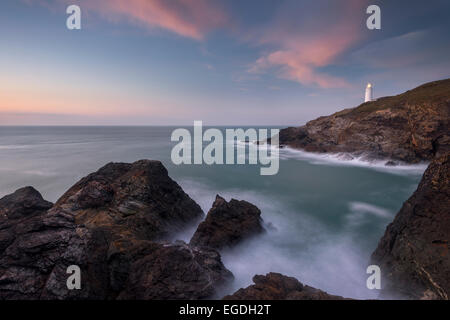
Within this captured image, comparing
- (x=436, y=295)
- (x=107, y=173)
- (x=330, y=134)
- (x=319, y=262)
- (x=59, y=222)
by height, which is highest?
(x=330, y=134)

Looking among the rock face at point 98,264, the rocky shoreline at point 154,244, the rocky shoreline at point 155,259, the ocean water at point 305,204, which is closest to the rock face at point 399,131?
the ocean water at point 305,204

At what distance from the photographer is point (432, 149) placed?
25.0 m

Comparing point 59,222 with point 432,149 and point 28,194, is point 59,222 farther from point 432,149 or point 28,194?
point 432,149

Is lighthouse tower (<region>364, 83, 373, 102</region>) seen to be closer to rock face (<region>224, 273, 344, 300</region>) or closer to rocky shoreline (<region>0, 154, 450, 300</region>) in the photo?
rocky shoreline (<region>0, 154, 450, 300</region>)

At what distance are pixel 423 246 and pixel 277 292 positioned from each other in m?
4.58

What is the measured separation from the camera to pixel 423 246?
5.65 metres

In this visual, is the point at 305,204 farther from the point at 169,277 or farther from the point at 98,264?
the point at 98,264

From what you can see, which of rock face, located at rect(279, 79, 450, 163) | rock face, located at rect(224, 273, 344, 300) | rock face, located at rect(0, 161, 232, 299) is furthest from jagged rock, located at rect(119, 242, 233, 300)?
rock face, located at rect(279, 79, 450, 163)

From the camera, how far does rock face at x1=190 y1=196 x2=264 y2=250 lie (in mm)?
8125

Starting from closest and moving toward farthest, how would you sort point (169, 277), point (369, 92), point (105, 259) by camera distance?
point (169, 277), point (105, 259), point (369, 92)

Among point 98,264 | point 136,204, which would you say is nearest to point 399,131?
point 136,204

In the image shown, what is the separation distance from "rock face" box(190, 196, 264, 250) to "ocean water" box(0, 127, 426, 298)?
17.5 inches
